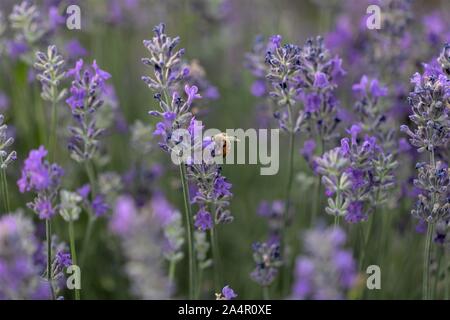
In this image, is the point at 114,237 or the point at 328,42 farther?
the point at 328,42

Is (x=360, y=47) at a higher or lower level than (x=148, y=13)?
lower

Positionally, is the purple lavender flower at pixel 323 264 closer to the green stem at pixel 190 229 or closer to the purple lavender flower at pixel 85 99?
the green stem at pixel 190 229

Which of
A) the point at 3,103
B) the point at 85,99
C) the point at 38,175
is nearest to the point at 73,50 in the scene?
the point at 3,103

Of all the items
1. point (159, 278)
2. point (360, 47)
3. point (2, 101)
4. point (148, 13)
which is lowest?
point (159, 278)

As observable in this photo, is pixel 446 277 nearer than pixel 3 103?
Yes

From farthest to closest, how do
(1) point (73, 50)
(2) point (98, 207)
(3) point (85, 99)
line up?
(1) point (73, 50)
(2) point (98, 207)
(3) point (85, 99)

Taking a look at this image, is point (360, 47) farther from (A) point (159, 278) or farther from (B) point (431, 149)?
(A) point (159, 278)

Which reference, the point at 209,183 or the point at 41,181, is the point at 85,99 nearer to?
A: the point at 41,181
